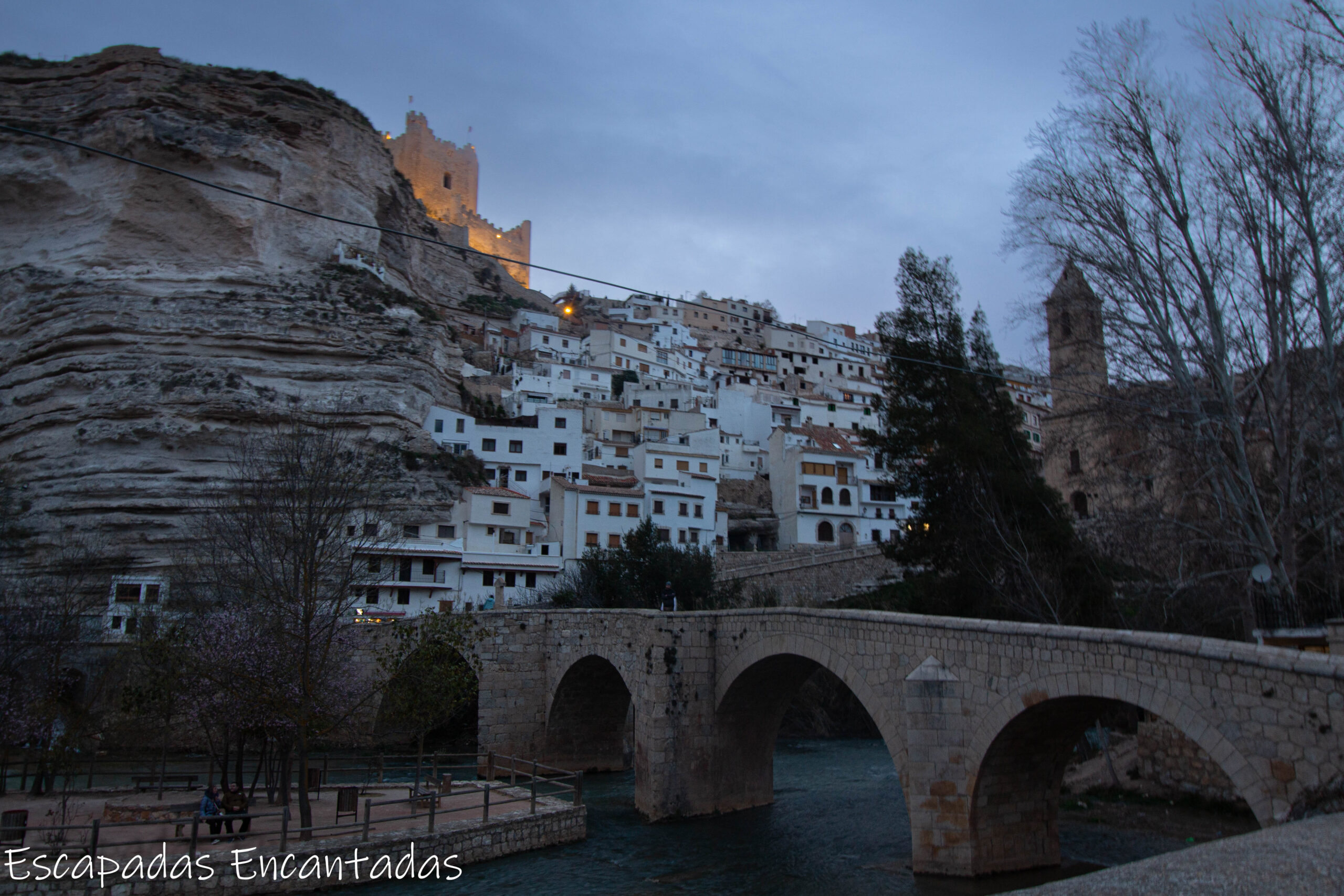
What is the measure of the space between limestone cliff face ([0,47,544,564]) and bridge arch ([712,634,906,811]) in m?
22.2

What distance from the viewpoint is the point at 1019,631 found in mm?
10609

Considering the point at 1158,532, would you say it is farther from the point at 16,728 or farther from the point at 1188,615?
the point at 16,728

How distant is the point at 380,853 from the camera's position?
43.8ft

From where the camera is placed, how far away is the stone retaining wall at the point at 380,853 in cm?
1145

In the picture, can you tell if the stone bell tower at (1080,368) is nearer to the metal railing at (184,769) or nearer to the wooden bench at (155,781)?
the metal railing at (184,769)

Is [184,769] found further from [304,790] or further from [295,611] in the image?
[295,611]

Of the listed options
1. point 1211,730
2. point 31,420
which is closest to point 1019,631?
point 1211,730

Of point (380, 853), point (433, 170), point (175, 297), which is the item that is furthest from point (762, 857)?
point (433, 170)

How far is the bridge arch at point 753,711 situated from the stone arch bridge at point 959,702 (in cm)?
4

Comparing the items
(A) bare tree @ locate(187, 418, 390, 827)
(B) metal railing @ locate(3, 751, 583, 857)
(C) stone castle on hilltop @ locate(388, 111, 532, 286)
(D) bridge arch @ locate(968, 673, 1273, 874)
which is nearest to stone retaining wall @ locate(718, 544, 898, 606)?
(B) metal railing @ locate(3, 751, 583, 857)

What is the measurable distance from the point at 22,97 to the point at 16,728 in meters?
44.7

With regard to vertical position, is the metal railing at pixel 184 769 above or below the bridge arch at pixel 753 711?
below

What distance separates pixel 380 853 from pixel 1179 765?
14.8 metres

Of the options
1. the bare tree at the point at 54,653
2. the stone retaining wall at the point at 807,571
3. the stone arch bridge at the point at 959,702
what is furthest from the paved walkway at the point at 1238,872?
the stone retaining wall at the point at 807,571
